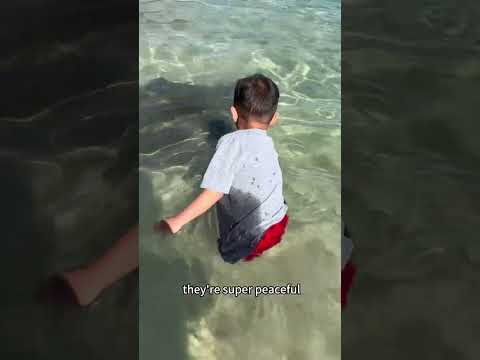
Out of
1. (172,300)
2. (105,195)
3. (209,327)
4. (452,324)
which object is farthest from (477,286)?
(105,195)

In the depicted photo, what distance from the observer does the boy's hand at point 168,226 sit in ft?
6.04

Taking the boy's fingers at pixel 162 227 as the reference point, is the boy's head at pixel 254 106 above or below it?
above

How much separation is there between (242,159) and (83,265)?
75cm

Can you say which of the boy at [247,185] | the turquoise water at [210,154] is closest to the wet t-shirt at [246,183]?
the boy at [247,185]

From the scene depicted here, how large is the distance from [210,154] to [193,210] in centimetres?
31

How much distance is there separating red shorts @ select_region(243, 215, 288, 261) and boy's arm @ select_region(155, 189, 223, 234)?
231 mm

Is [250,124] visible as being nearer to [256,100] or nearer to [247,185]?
[256,100]

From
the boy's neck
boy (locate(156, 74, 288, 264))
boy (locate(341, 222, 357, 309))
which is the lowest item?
boy (locate(341, 222, 357, 309))

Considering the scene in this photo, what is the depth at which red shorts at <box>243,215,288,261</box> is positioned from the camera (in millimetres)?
1738

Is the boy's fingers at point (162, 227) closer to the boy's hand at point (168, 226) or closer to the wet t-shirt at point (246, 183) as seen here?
the boy's hand at point (168, 226)

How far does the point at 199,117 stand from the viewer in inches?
82.0

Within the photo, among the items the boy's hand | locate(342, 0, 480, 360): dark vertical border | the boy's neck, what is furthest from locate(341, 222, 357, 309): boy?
the boy's hand

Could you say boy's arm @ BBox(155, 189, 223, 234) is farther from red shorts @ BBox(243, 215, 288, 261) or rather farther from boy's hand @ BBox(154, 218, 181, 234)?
red shorts @ BBox(243, 215, 288, 261)

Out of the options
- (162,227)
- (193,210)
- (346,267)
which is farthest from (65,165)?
(346,267)
